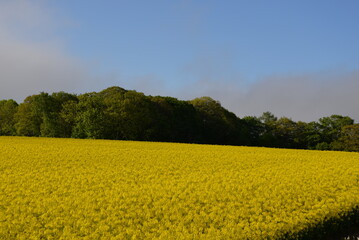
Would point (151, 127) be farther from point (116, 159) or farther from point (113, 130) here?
point (116, 159)

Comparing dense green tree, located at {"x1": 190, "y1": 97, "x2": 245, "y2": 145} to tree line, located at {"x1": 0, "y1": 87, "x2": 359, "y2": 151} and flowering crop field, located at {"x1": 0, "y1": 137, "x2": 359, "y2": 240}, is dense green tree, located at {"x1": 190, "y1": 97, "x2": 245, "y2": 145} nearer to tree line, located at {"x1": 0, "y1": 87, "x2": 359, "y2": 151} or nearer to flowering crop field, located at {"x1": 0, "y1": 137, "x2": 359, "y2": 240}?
tree line, located at {"x1": 0, "y1": 87, "x2": 359, "y2": 151}

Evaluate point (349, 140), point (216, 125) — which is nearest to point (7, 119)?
point (216, 125)

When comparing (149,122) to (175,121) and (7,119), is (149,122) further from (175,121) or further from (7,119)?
(7,119)

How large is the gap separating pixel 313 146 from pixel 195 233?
8177cm

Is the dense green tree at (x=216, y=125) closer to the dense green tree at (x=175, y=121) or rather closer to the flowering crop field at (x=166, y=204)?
the dense green tree at (x=175, y=121)

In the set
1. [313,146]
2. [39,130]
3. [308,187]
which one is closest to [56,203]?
[308,187]

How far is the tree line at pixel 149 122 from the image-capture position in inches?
2480

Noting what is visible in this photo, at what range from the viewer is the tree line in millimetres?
63000

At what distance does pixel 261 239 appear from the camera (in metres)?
9.07

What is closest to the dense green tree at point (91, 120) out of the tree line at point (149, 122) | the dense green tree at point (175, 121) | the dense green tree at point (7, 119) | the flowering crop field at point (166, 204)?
the tree line at point (149, 122)

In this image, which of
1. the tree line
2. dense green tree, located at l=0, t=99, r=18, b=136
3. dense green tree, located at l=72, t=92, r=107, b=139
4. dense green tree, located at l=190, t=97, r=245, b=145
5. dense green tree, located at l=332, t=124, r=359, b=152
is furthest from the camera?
dense green tree, located at l=0, t=99, r=18, b=136

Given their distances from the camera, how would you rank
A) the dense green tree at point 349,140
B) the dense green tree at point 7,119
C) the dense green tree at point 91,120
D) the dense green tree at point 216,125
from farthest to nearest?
the dense green tree at point 7,119 → the dense green tree at point 216,125 → the dense green tree at point 349,140 → the dense green tree at point 91,120

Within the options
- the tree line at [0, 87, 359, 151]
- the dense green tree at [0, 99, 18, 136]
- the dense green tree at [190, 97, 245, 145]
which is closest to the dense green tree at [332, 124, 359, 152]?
the tree line at [0, 87, 359, 151]

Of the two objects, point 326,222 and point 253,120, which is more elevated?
point 253,120
